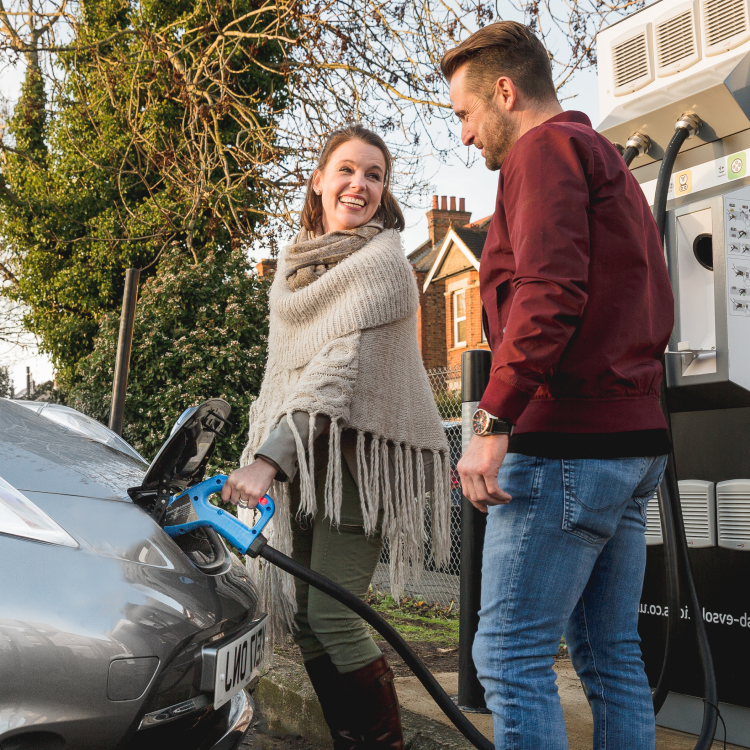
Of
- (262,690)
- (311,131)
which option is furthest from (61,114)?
(262,690)

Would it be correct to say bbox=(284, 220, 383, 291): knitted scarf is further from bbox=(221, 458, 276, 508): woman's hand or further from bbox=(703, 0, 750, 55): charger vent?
bbox=(703, 0, 750, 55): charger vent

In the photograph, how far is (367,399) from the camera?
2.31m

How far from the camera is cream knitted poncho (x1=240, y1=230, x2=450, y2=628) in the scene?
2.26 m

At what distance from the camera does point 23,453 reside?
1.79m

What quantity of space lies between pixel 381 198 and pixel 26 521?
1.54m

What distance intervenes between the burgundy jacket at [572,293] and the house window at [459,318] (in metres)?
22.3

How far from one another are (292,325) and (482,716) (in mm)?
1709

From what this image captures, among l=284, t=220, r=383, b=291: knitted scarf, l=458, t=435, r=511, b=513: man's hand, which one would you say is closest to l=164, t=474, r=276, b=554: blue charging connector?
l=458, t=435, r=511, b=513: man's hand

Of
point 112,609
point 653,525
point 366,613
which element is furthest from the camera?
point 653,525

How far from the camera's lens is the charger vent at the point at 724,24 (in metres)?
2.77

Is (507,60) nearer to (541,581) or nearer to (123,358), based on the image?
(541,581)

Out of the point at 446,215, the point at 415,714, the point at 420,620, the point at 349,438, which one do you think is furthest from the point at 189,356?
the point at 446,215

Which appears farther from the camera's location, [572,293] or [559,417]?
[559,417]

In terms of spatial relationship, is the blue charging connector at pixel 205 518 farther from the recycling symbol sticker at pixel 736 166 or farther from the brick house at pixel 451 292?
the brick house at pixel 451 292
